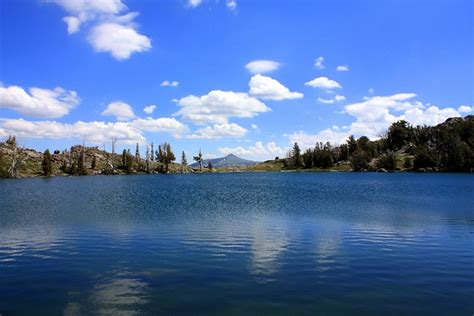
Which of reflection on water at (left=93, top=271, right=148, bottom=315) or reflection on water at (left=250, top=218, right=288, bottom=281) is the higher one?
reflection on water at (left=93, top=271, right=148, bottom=315)

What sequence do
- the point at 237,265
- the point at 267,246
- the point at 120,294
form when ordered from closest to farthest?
the point at 120,294 < the point at 237,265 < the point at 267,246

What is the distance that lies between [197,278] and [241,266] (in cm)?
367

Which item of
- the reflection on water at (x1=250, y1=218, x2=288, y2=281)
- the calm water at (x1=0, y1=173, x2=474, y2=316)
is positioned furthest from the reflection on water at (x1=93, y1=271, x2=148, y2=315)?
the reflection on water at (x1=250, y1=218, x2=288, y2=281)

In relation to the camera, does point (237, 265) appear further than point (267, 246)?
No

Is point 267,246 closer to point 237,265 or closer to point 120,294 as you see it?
point 237,265

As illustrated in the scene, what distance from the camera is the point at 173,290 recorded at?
19328 mm

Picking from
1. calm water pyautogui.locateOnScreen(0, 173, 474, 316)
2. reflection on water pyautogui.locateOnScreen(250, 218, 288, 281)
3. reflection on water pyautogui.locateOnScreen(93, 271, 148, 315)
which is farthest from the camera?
reflection on water pyautogui.locateOnScreen(250, 218, 288, 281)

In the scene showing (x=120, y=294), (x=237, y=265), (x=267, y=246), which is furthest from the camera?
(x=267, y=246)

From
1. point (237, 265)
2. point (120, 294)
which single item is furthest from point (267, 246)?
point (120, 294)

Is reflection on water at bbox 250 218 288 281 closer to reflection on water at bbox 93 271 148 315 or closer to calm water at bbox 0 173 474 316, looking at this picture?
calm water at bbox 0 173 474 316

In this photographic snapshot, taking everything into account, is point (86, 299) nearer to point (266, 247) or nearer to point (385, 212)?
point (266, 247)

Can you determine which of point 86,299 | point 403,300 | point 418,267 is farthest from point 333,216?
point 86,299

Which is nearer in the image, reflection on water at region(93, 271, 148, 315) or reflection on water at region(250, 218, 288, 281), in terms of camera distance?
reflection on water at region(93, 271, 148, 315)

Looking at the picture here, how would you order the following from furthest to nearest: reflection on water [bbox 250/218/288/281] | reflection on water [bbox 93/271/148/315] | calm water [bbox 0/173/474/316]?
reflection on water [bbox 250/218/288/281] < calm water [bbox 0/173/474/316] < reflection on water [bbox 93/271/148/315]
